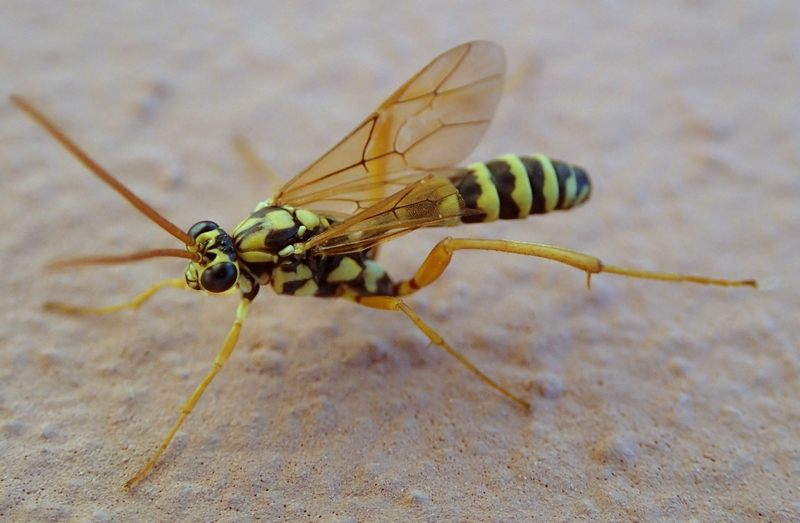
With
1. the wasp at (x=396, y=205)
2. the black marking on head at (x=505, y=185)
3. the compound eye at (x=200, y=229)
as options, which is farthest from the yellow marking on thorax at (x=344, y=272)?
the black marking on head at (x=505, y=185)

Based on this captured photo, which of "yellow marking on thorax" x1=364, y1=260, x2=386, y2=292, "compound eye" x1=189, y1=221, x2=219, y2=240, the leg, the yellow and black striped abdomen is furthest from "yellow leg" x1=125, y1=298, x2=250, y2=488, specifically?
the yellow and black striped abdomen

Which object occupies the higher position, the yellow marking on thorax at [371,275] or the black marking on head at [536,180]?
the black marking on head at [536,180]

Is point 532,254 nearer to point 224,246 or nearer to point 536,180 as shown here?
point 536,180

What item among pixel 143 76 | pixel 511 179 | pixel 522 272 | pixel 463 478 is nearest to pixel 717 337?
pixel 522 272

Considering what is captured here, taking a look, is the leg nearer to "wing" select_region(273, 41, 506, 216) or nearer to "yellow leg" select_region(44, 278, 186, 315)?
"wing" select_region(273, 41, 506, 216)

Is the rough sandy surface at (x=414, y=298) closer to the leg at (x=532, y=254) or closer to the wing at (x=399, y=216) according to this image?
the leg at (x=532, y=254)

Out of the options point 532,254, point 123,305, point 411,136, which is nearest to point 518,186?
point 532,254
